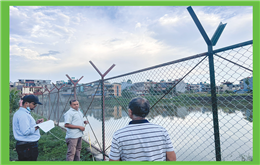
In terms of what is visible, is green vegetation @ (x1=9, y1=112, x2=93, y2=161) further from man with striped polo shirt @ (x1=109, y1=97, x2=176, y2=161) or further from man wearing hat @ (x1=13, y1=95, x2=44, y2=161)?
man with striped polo shirt @ (x1=109, y1=97, x2=176, y2=161)

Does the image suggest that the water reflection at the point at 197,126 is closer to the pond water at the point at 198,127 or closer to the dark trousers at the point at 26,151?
the pond water at the point at 198,127

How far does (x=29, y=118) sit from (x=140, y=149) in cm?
222

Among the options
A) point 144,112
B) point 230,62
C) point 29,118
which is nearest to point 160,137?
point 144,112

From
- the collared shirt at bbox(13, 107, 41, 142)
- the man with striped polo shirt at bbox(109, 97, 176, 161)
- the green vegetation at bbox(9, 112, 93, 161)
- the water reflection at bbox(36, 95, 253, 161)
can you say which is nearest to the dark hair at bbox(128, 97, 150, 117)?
the man with striped polo shirt at bbox(109, 97, 176, 161)

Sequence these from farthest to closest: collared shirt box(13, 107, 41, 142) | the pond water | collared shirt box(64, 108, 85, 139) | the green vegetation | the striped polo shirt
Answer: the green vegetation < collared shirt box(64, 108, 85, 139) < collared shirt box(13, 107, 41, 142) < the pond water < the striped polo shirt

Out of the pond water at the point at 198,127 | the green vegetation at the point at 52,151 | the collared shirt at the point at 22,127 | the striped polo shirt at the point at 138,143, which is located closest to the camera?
the striped polo shirt at the point at 138,143

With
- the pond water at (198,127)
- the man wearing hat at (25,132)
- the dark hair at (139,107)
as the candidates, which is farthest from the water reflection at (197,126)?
the man wearing hat at (25,132)

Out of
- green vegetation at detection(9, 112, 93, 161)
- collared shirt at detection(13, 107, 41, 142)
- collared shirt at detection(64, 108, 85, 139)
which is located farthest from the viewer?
green vegetation at detection(9, 112, 93, 161)

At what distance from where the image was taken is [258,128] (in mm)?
1557

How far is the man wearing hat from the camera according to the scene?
2672mm

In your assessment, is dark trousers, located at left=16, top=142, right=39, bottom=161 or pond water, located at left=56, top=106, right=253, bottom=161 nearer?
pond water, located at left=56, top=106, right=253, bottom=161

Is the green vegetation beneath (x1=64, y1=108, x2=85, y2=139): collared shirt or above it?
beneath

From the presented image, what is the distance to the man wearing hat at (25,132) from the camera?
2.67 metres

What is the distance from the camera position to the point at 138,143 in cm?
145
